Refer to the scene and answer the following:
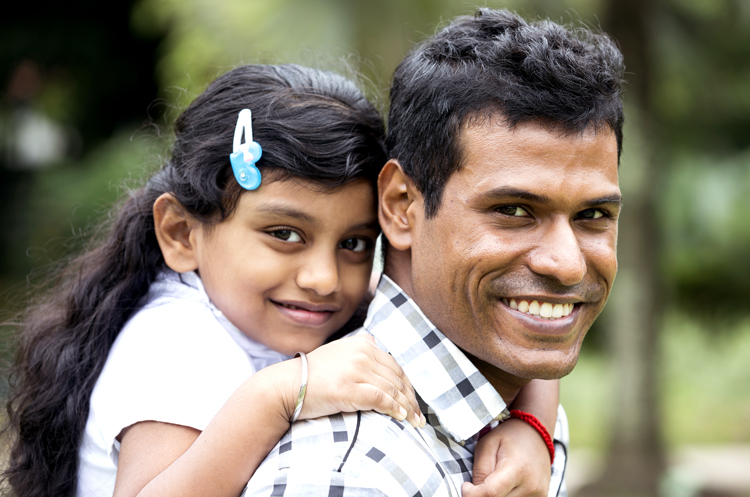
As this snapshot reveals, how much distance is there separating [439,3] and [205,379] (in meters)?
4.73

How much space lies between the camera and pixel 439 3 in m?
6.18

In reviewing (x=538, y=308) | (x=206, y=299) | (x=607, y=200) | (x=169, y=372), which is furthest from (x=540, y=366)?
(x=206, y=299)

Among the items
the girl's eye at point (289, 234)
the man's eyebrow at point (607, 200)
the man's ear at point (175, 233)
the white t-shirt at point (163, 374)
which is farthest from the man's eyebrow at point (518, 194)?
the man's ear at point (175, 233)

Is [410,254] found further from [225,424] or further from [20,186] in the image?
[20,186]

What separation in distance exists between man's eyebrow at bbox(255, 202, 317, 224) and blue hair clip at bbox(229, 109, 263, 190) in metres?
0.10

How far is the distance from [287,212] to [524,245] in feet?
2.83

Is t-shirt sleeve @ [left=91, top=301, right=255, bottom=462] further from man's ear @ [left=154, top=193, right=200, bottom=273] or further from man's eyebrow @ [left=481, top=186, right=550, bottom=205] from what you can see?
man's eyebrow @ [left=481, top=186, right=550, bottom=205]

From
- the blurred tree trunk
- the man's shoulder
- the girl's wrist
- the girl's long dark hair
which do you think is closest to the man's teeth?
the man's shoulder

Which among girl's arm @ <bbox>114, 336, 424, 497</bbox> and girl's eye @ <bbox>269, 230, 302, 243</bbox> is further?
girl's eye @ <bbox>269, 230, 302, 243</bbox>

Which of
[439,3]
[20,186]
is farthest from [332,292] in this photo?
[20,186]

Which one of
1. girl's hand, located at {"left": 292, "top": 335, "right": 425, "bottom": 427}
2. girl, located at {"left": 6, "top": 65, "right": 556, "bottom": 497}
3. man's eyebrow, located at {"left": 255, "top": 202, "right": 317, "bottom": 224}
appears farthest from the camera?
man's eyebrow, located at {"left": 255, "top": 202, "right": 317, "bottom": 224}

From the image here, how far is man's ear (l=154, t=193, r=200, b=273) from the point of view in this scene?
281cm

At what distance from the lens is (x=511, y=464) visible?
2098 mm

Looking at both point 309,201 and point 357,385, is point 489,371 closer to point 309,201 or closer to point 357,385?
point 357,385
